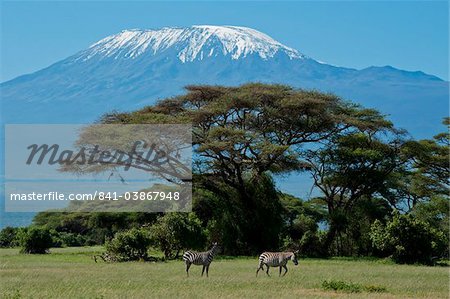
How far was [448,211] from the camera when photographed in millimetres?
40969

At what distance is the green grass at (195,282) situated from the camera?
Answer: 17.4m

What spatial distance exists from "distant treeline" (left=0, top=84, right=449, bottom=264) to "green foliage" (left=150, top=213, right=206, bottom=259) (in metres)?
0.14

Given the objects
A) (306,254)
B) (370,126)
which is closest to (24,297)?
(306,254)

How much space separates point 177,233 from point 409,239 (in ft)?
33.6

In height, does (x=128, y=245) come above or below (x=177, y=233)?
below

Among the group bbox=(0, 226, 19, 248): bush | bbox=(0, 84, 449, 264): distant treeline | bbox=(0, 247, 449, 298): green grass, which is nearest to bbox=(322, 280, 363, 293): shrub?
bbox=(0, 247, 449, 298): green grass

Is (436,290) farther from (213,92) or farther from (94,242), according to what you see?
(94,242)

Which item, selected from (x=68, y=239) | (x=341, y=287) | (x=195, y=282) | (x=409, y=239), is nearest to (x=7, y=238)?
(x=68, y=239)

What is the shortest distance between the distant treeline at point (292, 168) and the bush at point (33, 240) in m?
1.47

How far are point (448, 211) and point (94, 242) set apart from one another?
79.9 ft

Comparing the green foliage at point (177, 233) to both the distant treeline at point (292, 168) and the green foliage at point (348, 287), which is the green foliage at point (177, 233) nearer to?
the distant treeline at point (292, 168)

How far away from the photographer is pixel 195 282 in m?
20.2
